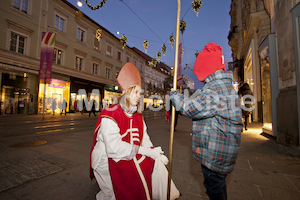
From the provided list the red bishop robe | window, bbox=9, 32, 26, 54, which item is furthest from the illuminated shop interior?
the red bishop robe

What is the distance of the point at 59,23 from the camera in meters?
17.5

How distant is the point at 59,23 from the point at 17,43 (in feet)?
16.7

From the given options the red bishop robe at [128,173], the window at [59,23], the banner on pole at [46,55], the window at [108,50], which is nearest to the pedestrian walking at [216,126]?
the red bishop robe at [128,173]

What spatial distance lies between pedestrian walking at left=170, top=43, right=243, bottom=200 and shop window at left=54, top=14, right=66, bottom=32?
20342 mm

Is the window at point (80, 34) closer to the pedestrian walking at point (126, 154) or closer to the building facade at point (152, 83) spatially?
the building facade at point (152, 83)

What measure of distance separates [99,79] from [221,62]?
75.9 ft

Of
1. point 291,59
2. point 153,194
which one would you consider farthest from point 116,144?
point 291,59

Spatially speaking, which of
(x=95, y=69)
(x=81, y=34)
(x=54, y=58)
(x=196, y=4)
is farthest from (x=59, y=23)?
(x=196, y=4)

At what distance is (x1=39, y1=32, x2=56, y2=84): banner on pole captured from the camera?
12.2m

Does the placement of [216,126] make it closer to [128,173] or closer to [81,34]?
[128,173]

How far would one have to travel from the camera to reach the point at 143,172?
5.52ft

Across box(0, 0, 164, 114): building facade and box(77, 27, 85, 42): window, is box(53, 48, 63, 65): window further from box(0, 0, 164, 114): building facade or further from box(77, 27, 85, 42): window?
box(77, 27, 85, 42): window

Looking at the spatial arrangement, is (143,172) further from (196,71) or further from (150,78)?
(150,78)

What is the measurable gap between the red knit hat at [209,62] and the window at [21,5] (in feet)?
62.3
